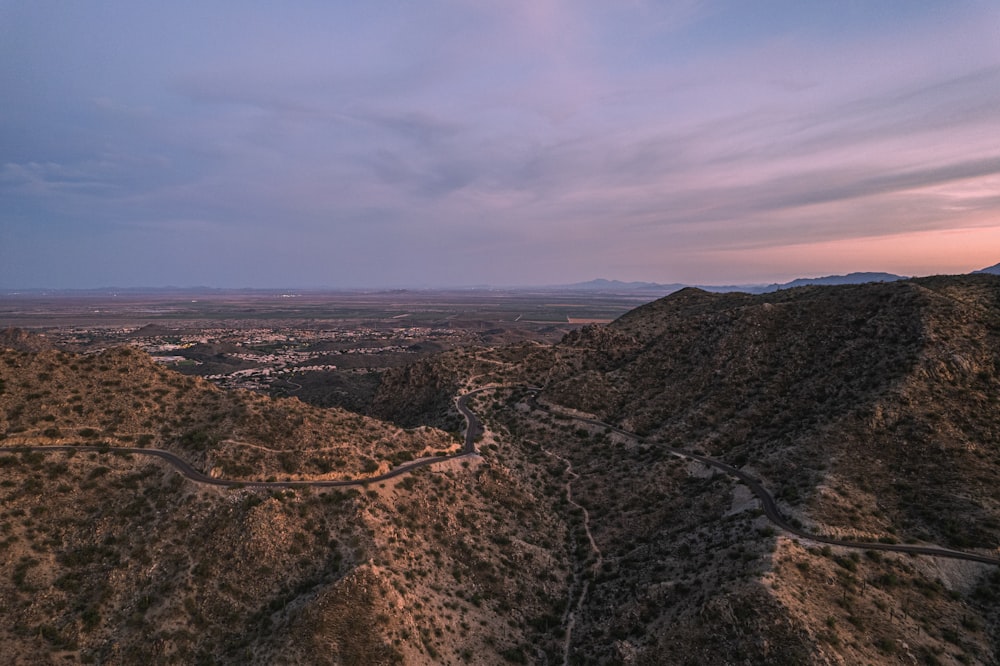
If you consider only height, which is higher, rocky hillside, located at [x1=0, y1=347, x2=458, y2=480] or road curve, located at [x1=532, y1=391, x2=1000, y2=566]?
rocky hillside, located at [x1=0, y1=347, x2=458, y2=480]

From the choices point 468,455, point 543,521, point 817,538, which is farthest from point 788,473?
point 468,455

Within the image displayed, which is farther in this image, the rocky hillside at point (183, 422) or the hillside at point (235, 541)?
the rocky hillside at point (183, 422)

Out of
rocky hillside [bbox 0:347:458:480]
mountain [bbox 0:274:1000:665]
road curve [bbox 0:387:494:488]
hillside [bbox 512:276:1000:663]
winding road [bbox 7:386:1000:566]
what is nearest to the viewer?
hillside [bbox 512:276:1000:663]

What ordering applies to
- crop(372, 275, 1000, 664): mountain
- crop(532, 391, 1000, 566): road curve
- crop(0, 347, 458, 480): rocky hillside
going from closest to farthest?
crop(372, 275, 1000, 664): mountain → crop(532, 391, 1000, 566): road curve → crop(0, 347, 458, 480): rocky hillside

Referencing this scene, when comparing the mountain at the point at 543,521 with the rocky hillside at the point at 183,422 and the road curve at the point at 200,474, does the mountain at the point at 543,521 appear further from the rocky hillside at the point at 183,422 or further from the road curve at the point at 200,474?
the road curve at the point at 200,474

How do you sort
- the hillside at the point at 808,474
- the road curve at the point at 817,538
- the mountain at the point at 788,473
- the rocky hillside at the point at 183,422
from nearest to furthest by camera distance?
the hillside at the point at 808,474, the mountain at the point at 788,473, the road curve at the point at 817,538, the rocky hillside at the point at 183,422

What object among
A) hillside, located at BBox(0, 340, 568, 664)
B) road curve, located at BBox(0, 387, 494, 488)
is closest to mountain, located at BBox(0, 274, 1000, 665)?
hillside, located at BBox(0, 340, 568, 664)

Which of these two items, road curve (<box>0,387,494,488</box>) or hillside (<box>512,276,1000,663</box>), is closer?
hillside (<box>512,276,1000,663</box>)

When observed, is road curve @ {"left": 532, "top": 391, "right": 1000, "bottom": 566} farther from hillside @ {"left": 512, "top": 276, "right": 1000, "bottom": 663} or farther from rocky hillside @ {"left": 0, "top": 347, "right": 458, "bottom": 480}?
rocky hillside @ {"left": 0, "top": 347, "right": 458, "bottom": 480}

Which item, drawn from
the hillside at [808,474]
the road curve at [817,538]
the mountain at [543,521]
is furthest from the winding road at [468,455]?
the hillside at [808,474]

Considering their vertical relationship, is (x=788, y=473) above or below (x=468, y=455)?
above

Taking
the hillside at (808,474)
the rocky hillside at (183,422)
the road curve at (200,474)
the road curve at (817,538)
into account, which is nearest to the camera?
the hillside at (808,474)

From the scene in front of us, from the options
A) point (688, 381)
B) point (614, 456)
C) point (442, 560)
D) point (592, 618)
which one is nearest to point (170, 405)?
point (442, 560)

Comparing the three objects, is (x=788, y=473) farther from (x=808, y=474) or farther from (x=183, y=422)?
(x=183, y=422)
